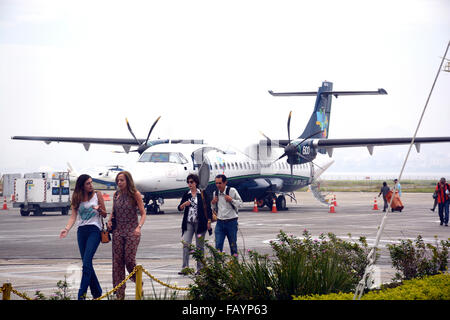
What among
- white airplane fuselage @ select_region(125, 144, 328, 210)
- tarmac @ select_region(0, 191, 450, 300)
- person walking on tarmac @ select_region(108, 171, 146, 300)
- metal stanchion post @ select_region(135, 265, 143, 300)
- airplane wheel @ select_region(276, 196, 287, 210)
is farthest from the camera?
airplane wheel @ select_region(276, 196, 287, 210)

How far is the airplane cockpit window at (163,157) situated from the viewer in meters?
25.3

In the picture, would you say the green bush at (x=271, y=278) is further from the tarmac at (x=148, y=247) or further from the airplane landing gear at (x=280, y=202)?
the airplane landing gear at (x=280, y=202)

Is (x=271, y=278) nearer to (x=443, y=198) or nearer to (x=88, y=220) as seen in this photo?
(x=88, y=220)

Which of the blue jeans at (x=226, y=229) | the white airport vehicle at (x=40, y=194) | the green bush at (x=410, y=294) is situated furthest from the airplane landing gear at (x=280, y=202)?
the green bush at (x=410, y=294)

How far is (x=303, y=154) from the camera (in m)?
30.8

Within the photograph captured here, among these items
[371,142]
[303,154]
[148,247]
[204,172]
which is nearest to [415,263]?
[148,247]

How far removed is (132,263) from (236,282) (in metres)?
2.07

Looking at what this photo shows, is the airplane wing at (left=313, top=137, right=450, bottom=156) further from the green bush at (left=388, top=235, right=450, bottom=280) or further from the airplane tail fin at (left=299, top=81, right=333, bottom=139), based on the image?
the green bush at (left=388, top=235, right=450, bottom=280)

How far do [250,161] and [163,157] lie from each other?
20.6 ft

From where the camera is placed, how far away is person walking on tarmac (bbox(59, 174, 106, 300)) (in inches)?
→ 329

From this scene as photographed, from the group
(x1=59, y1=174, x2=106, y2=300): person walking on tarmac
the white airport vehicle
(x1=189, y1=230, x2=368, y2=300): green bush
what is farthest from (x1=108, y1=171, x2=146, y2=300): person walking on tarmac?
the white airport vehicle

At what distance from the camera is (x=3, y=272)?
10.6 metres

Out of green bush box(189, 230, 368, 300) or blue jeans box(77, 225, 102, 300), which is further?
blue jeans box(77, 225, 102, 300)
